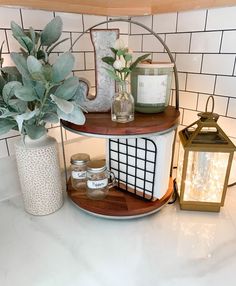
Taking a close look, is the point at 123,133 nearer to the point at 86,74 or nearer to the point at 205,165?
the point at 205,165

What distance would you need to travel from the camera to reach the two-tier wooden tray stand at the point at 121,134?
0.62m

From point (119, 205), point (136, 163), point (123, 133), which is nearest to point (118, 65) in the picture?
point (123, 133)

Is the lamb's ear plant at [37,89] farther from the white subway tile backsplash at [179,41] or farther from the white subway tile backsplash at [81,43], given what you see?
the white subway tile backsplash at [179,41]

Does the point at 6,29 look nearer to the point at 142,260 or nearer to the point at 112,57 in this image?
the point at 112,57

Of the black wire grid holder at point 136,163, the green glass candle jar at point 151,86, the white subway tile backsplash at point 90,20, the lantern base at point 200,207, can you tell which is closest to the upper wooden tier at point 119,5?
the white subway tile backsplash at point 90,20

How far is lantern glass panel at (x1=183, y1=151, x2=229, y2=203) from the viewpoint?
0.71 metres

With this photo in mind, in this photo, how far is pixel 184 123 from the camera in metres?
0.99

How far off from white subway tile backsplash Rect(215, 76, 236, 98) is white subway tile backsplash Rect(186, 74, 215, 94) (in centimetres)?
2

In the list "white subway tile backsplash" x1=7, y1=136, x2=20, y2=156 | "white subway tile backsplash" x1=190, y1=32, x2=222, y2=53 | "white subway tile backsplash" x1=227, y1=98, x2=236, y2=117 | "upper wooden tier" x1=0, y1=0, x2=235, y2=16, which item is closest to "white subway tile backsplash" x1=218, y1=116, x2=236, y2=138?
"white subway tile backsplash" x1=227, y1=98, x2=236, y2=117

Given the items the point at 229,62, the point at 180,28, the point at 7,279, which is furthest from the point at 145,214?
the point at 180,28

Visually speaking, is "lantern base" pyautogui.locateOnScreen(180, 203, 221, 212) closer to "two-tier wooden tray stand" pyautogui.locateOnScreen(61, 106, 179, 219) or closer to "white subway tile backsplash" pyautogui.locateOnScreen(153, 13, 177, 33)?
"two-tier wooden tray stand" pyautogui.locateOnScreen(61, 106, 179, 219)

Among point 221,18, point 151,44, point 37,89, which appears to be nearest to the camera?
point 37,89

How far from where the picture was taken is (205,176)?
736mm

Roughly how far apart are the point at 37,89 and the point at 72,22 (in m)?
0.41
